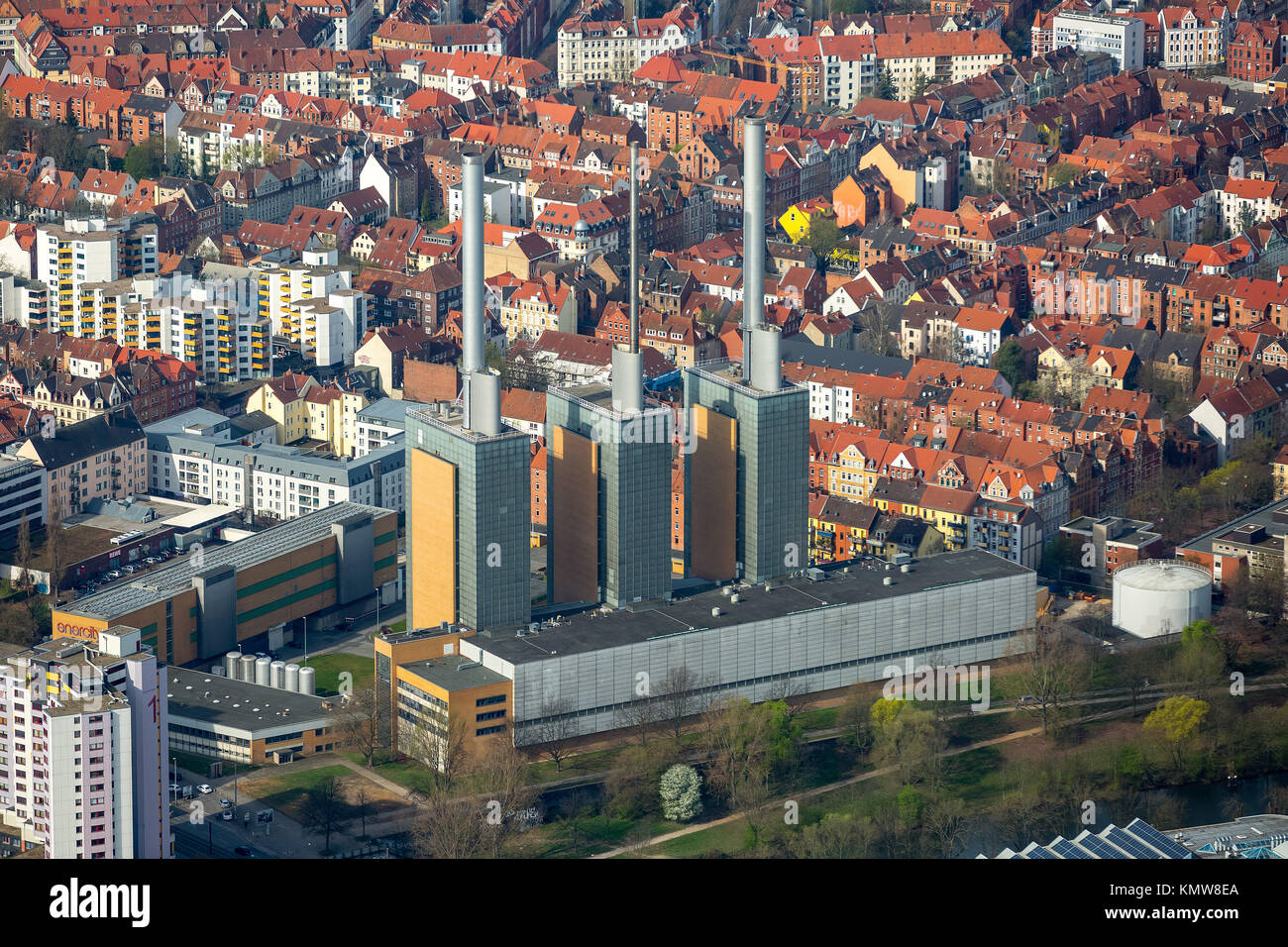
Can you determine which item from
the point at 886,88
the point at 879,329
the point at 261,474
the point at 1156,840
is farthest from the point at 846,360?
the point at 886,88

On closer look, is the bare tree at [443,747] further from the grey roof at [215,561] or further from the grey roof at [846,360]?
the grey roof at [846,360]

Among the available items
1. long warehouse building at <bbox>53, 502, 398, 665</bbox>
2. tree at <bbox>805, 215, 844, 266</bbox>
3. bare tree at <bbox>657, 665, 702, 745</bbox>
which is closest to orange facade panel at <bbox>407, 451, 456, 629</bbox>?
long warehouse building at <bbox>53, 502, 398, 665</bbox>

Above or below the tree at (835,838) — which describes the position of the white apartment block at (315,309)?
above

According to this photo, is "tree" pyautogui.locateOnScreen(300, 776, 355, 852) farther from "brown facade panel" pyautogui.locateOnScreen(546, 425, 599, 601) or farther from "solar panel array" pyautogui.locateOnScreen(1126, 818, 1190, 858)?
"solar panel array" pyautogui.locateOnScreen(1126, 818, 1190, 858)

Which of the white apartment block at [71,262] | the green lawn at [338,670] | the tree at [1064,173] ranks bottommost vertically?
the green lawn at [338,670]

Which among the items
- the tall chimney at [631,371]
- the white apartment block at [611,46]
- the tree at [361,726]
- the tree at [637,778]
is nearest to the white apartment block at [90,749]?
the tree at [361,726]

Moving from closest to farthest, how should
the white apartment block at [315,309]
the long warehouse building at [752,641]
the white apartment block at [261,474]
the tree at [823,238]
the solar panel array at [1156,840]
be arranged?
the solar panel array at [1156,840], the long warehouse building at [752,641], the white apartment block at [261,474], the white apartment block at [315,309], the tree at [823,238]

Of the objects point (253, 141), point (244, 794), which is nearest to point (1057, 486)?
point (244, 794)
